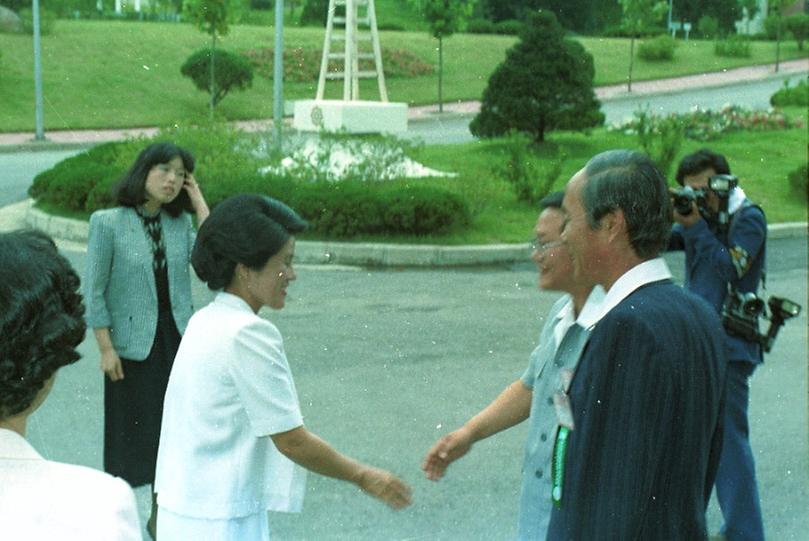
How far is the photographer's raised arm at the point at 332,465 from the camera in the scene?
294 cm

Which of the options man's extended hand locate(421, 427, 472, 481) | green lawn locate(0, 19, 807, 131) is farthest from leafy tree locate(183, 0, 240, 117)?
man's extended hand locate(421, 427, 472, 481)

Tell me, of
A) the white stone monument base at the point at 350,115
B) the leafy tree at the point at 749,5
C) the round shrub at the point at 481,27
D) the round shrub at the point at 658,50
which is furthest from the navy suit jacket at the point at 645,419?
the round shrub at the point at 658,50

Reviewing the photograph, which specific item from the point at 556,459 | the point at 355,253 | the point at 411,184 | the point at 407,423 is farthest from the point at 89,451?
the point at 411,184

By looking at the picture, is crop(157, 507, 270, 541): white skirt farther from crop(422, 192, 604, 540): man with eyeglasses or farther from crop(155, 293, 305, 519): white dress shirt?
crop(422, 192, 604, 540): man with eyeglasses

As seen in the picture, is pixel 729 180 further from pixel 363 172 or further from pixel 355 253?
pixel 363 172

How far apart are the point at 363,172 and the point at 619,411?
11393mm

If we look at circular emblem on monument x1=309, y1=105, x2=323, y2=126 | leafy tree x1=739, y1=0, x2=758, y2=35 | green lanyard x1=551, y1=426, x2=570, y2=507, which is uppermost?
leafy tree x1=739, y1=0, x2=758, y2=35

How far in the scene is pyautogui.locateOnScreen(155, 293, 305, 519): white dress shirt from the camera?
2877 millimetres

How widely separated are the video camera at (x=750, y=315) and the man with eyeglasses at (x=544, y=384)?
130 centimetres

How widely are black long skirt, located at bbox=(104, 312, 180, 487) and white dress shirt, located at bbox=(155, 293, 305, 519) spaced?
5.87 ft

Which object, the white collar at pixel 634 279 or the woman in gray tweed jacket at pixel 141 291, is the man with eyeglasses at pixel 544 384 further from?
the woman in gray tweed jacket at pixel 141 291

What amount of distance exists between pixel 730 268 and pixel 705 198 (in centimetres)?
28

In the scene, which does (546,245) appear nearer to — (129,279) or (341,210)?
(129,279)

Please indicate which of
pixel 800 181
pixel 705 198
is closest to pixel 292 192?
pixel 800 181
